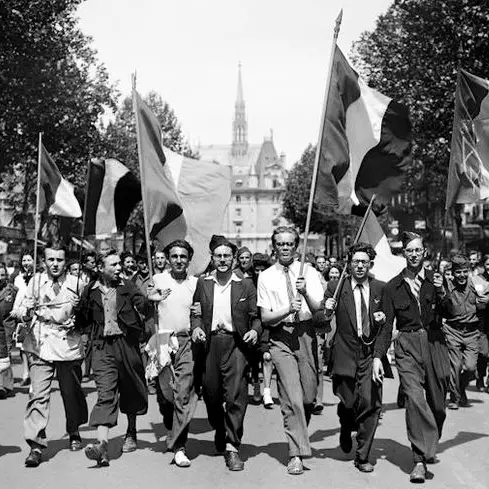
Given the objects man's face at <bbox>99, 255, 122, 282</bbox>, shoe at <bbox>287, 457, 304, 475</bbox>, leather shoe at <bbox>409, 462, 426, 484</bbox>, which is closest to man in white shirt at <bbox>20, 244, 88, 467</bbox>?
man's face at <bbox>99, 255, 122, 282</bbox>

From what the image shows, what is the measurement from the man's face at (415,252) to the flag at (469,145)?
1431 mm

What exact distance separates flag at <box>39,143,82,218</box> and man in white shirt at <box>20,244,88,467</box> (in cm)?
477

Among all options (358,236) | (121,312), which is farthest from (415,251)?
(121,312)

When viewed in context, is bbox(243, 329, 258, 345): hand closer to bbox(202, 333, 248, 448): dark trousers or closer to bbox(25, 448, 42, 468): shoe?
bbox(202, 333, 248, 448): dark trousers

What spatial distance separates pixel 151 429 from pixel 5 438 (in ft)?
4.93

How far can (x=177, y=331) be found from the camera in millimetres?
8320

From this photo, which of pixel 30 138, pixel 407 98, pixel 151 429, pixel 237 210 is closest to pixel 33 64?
pixel 30 138

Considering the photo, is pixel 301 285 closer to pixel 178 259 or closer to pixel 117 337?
pixel 178 259

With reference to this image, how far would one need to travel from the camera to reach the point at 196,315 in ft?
26.4

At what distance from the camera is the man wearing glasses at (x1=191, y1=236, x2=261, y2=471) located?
7906mm

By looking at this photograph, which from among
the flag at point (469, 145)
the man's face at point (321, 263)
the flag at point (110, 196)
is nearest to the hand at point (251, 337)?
the flag at point (469, 145)

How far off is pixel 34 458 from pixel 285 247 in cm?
275

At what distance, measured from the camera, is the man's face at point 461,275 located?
12.0 meters

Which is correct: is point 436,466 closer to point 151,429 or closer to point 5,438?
point 151,429
